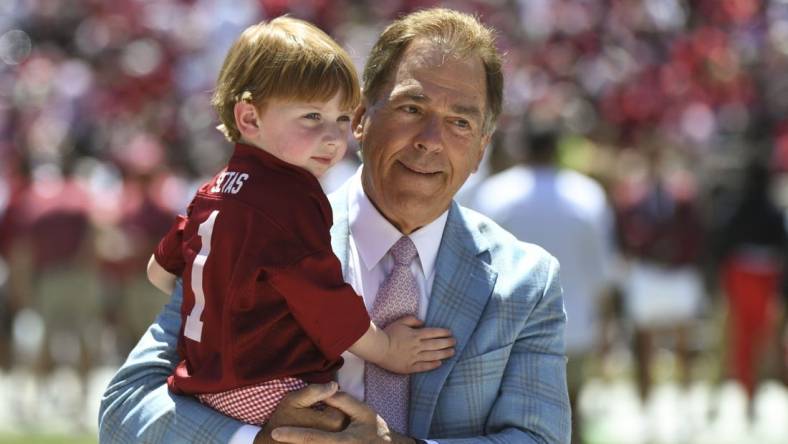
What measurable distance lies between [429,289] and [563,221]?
400cm

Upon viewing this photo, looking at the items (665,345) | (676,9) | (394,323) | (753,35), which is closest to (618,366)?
(665,345)

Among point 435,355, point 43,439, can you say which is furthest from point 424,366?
point 43,439

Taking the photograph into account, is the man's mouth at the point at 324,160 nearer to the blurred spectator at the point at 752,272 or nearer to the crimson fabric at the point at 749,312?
the blurred spectator at the point at 752,272

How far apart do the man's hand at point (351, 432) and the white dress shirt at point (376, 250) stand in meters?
0.31

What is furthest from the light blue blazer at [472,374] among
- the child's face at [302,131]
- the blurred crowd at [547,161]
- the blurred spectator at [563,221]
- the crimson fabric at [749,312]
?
the crimson fabric at [749,312]

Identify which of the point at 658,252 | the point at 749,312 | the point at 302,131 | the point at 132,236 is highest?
the point at 302,131

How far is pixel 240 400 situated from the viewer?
8.50 ft

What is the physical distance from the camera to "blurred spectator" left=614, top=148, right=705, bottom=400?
9.95 m

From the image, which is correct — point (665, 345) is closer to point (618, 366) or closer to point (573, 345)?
point (618, 366)

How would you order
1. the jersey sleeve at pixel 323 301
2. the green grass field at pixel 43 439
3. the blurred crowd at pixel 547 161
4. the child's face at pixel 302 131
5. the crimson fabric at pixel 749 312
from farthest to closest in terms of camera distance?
the crimson fabric at pixel 749 312
the green grass field at pixel 43 439
the blurred crowd at pixel 547 161
the child's face at pixel 302 131
the jersey sleeve at pixel 323 301

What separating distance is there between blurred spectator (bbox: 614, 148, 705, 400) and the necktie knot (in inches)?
283

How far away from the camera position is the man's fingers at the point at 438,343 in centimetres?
271

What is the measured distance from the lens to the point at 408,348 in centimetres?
270

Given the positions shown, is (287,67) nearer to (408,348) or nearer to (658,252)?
(408,348)
